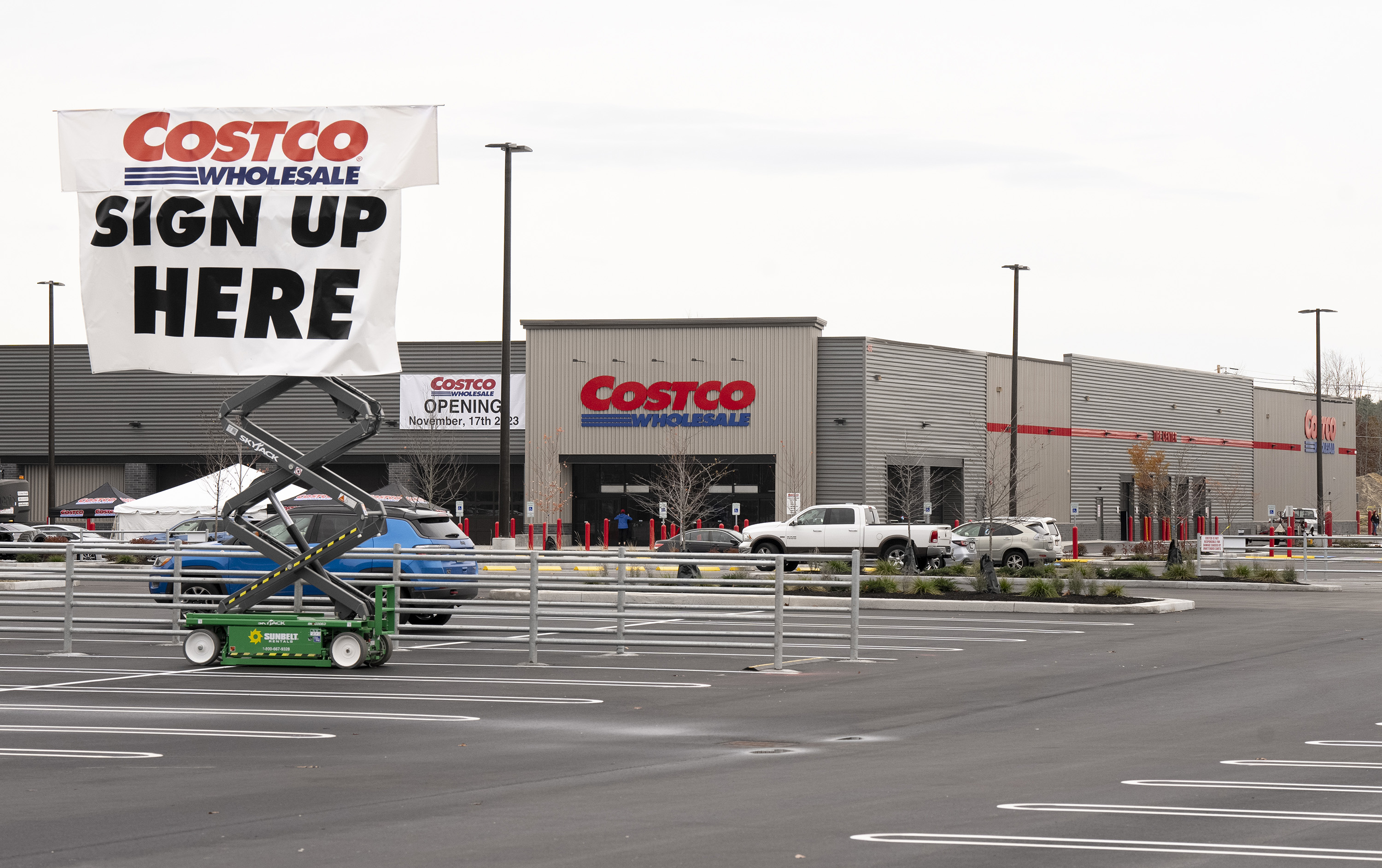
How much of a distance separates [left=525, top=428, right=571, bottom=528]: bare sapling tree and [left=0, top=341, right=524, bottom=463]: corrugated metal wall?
7.46 feet

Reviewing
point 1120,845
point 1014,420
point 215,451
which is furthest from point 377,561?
point 215,451

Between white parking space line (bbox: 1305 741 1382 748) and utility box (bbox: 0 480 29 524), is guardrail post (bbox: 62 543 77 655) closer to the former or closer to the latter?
white parking space line (bbox: 1305 741 1382 748)

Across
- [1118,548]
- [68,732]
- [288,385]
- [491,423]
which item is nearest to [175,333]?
[288,385]

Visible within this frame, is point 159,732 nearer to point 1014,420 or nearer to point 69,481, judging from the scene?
point 1014,420

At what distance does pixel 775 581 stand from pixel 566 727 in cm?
509

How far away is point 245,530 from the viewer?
654 inches

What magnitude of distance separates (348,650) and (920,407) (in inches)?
1730

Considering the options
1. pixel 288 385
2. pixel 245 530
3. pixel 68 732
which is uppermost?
pixel 288 385

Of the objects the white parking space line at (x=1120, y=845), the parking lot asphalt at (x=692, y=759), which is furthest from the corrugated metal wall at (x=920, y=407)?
the white parking space line at (x=1120, y=845)

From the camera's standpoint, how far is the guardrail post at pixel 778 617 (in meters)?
16.5

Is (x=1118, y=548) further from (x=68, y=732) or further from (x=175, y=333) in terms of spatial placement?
(x=68, y=732)

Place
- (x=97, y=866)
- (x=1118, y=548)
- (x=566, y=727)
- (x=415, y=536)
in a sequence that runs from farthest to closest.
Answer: (x=1118, y=548) → (x=415, y=536) → (x=566, y=727) → (x=97, y=866)

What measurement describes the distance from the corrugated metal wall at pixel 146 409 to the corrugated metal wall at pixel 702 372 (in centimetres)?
274

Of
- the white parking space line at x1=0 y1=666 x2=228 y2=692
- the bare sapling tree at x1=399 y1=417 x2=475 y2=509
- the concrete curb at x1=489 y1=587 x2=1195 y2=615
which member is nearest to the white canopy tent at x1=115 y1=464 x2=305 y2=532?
the bare sapling tree at x1=399 y1=417 x2=475 y2=509
